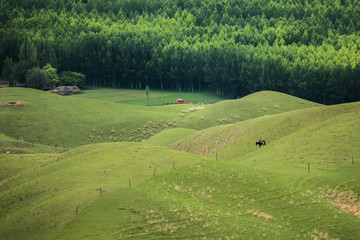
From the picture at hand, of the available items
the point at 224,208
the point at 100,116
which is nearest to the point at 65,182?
the point at 224,208

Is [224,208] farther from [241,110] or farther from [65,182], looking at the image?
[241,110]

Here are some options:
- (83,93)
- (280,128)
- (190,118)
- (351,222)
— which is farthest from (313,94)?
(351,222)

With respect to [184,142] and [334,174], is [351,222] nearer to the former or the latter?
[334,174]

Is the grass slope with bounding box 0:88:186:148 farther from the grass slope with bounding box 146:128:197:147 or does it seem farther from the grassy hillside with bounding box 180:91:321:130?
the grassy hillside with bounding box 180:91:321:130

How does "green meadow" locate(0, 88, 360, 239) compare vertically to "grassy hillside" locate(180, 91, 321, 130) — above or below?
below

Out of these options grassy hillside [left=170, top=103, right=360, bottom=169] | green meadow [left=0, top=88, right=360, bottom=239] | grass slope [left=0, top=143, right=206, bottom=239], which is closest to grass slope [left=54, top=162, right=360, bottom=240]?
green meadow [left=0, top=88, right=360, bottom=239]

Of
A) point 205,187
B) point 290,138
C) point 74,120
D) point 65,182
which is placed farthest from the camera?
point 74,120
